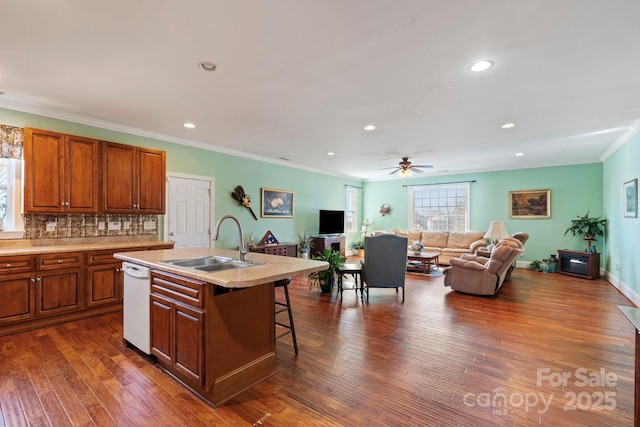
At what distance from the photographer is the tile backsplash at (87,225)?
3.66 m

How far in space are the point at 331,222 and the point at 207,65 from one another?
6010 millimetres

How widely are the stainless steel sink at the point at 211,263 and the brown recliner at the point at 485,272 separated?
12.3 feet

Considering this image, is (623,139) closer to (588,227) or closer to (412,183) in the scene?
(588,227)

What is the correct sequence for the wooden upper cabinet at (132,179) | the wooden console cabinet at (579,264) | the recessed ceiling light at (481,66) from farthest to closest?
the wooden console cabinet at (579,264)
the wooden upper cabinet at (132,179)
the recessed ceiling light at (481,66)

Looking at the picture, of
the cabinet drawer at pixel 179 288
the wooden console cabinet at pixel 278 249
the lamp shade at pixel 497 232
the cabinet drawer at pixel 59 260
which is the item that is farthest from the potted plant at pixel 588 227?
the cabinet drawer at pixel 59 260


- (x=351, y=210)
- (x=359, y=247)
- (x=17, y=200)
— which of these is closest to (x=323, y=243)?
(x=359, y=247)

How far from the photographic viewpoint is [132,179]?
4176mm

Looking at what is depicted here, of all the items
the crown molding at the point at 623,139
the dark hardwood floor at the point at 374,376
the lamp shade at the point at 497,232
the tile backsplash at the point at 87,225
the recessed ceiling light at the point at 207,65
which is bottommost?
the dark hardwood floor at the point at 374,376

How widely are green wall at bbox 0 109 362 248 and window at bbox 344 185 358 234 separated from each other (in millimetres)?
493

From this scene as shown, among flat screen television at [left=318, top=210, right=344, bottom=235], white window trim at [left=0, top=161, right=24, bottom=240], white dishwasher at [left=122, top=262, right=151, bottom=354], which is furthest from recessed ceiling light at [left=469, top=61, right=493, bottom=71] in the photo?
flat screen television at [left=318, top=210, right=344, bottom=235]

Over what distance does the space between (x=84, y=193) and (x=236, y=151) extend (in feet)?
8.60

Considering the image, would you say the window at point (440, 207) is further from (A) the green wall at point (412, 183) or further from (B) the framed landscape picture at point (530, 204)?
(B) the framed landscape picture at point (530, 204)

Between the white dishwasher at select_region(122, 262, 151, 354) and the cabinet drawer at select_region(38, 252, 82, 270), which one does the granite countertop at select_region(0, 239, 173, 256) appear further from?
the white dishwasher at select_region(122, 262, 151, 354)

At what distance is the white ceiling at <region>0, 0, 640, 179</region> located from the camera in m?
1.90
